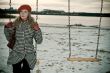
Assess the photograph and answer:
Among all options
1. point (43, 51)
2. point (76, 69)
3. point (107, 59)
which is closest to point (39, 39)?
point (76, 69)

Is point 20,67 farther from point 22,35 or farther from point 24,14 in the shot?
point 24,14

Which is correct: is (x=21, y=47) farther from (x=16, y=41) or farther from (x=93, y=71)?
(x=93, y=71)

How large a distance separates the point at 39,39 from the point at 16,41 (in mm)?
364

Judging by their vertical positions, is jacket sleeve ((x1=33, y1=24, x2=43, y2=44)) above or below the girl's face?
below

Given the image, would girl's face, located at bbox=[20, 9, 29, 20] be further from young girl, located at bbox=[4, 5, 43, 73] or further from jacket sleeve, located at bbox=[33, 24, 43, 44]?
jacket sleeve, located at bbox=[33, 24, 43, 44]

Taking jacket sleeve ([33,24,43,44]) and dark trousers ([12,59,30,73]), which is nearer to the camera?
jacket sleeve ([33,24,43,44])

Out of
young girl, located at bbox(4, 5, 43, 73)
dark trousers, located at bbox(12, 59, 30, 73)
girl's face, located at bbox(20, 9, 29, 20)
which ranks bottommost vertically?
dark trousers, located at bbox(12, 59, 30, 73)

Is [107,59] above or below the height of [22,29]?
below

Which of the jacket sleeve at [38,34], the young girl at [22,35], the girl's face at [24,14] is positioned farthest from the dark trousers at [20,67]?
the girl's face at [24,14]

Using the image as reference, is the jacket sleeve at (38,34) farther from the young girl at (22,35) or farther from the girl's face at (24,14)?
the girl's face at (24,14)

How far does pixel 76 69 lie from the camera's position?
7.32m

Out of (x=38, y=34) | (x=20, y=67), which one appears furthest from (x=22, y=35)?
(x=20, y=67)

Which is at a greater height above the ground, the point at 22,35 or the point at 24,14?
the point at 24,14

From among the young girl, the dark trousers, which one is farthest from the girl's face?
the dark trousers
